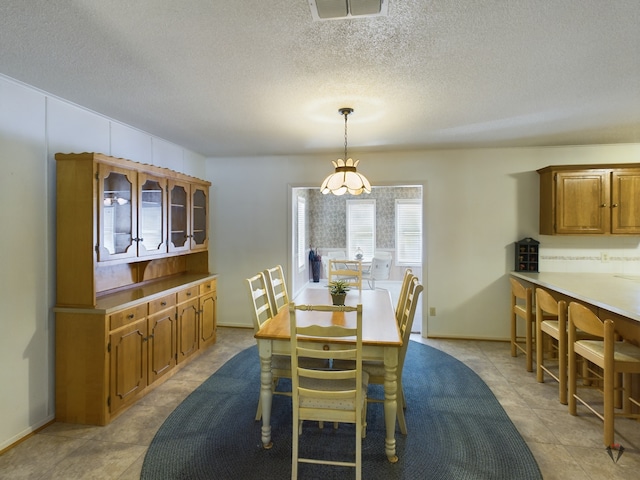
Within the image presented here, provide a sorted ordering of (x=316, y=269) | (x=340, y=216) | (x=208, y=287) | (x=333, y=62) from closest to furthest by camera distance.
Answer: (x=333, y=62), (x=208, y=287), (x=316, y=269), (x=340, y=216)

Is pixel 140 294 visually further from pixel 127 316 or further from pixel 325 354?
pixel 325 354

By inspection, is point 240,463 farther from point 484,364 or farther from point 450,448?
point 484,364

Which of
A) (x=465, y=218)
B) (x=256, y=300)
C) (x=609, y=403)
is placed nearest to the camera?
(x=609, y=403)

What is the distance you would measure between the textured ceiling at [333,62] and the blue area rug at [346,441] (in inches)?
98.1

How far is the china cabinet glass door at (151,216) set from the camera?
305 centimetres

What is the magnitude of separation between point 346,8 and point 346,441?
2.55 m

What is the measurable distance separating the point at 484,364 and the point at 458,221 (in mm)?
1783

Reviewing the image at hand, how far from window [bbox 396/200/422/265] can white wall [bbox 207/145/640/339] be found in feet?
12.1

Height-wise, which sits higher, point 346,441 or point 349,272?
point 349,272

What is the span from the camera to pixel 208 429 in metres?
2.44

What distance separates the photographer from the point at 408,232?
812 cm

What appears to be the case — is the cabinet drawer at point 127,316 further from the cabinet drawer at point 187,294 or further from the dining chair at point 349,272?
the dining chair at point 349,272

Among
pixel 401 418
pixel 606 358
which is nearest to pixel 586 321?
pixel 606 358

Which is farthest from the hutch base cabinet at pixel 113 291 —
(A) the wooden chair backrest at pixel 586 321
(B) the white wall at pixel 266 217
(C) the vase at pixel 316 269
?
(C) the vase at pixel 316 269
